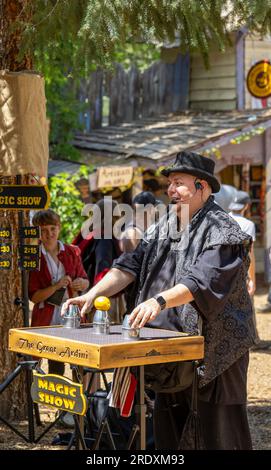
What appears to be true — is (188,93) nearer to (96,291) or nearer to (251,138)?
(251,138)

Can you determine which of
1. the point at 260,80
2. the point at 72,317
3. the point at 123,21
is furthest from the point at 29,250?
the point at 260,80

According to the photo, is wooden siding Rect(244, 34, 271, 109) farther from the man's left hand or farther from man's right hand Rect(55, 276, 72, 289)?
the man's left hand

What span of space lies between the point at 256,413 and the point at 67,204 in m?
6.42

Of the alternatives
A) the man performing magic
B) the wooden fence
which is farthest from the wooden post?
the man performing magic

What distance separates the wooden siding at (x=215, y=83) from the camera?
54.8 ft

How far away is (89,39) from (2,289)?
6.76 ft

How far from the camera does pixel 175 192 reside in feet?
15.6

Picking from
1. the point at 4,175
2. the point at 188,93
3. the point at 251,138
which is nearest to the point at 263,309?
the point at 251,138

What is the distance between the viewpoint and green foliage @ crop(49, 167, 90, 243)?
1341 centimetres

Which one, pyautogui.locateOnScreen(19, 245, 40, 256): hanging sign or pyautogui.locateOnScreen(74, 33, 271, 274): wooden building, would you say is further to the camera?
pyautogui.locateOnScreen(74, 33, 271, 274): wooden building

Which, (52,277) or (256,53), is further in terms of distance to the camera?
(256,53)

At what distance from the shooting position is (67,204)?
44.1 ft

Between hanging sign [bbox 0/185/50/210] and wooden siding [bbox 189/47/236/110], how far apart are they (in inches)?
411

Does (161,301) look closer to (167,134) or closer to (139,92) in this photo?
(167,134)
